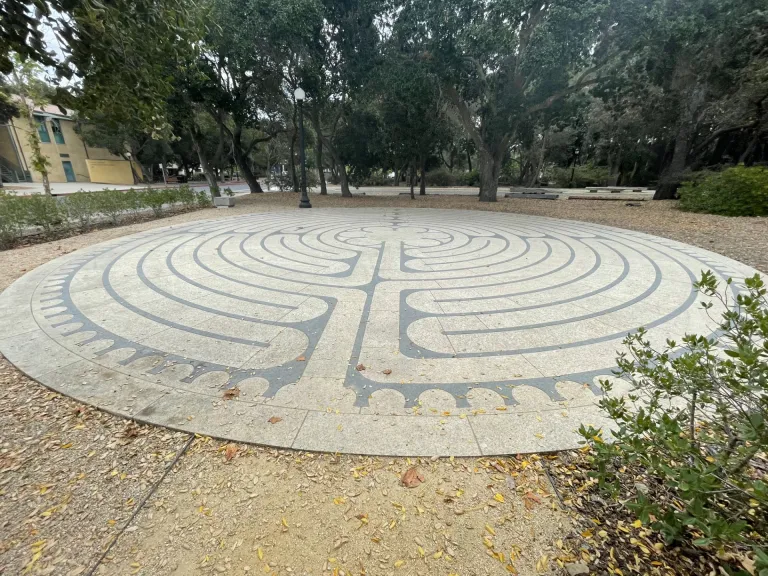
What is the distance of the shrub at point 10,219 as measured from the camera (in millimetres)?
7586

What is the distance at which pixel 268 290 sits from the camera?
4.83 m

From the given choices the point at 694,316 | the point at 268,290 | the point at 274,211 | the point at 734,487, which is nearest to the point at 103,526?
the point at 734,487

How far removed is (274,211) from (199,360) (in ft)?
37.1

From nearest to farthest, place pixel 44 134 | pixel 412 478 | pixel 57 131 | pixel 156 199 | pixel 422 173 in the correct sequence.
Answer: pixel 412 478 < pixel 156 199 < pixel 422 173 < pixel 44 134 < pixel 57 131

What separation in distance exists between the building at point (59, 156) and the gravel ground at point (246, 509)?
127ft

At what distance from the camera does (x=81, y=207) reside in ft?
30.6

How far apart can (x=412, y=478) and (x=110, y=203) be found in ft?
39.1

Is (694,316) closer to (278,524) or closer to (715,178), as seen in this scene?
(278,524)

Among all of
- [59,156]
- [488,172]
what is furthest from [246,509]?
[59,156]

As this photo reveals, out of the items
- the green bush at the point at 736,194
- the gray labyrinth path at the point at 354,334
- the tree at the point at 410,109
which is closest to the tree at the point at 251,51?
the tree at the point at 410,109

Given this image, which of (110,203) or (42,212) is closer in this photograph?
(42,212)

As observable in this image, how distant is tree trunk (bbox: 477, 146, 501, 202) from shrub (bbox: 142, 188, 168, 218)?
514 inches

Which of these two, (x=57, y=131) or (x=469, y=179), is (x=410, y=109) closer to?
(x=469, y=179)

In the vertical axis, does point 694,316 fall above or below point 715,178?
below
